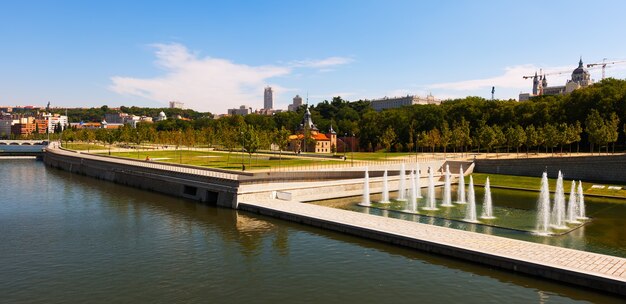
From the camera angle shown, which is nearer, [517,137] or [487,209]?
[487,209]

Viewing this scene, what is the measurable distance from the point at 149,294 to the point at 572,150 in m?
96.6

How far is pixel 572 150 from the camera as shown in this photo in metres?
93.4

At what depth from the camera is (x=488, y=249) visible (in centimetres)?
2559

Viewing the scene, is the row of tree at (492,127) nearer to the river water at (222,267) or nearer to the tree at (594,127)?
the tree at (594,127)

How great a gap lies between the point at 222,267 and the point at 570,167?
56.7 meters

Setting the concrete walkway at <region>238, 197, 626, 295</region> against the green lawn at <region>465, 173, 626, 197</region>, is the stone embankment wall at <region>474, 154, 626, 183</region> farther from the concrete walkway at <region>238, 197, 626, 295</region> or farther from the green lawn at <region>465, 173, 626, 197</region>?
the concrete walkway at <region>238, 197, 626, 295</region>

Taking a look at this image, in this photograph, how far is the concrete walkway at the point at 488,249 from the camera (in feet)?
70.9

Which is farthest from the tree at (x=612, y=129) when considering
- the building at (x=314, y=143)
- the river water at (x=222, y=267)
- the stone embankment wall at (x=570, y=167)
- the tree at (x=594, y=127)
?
the building at (x=314, y=143)

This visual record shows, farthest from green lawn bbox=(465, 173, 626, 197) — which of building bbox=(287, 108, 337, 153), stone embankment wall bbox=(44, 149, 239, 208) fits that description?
building bbox=(287, 108, 337, 153)

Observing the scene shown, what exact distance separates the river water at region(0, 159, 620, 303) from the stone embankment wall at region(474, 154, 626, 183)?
45.5m

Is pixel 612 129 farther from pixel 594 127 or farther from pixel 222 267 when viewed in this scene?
pixel 222 267

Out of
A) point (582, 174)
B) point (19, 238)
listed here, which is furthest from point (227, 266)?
point (582, 174)

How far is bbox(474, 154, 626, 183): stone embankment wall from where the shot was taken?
58688 millimetres

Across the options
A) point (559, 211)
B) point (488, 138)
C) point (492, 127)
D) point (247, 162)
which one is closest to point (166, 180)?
point (247, 162)
